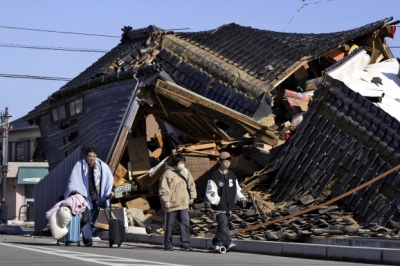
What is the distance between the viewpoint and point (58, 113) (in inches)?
964

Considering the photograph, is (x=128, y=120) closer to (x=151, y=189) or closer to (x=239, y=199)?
(x=151, y=189)

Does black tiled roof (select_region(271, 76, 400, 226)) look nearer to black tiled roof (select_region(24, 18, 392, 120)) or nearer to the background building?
black tiled roof (select_region(24, 18, 392, 120))

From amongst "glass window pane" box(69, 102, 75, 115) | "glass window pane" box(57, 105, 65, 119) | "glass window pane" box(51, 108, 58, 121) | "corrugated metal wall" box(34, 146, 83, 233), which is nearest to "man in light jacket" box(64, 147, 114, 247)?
"corrugated metal wall" box(34, 146, 83, 233)

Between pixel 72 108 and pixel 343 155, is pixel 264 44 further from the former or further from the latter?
pixel 343 155

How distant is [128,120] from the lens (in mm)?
20344

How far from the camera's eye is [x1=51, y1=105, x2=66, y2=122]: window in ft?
79.1

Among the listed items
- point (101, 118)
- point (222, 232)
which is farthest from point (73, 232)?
point (101, 118)

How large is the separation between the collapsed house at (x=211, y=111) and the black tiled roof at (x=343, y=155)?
0.04 m

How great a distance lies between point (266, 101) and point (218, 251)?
862 cm

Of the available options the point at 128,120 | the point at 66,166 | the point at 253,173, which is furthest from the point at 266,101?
the point at 66,166

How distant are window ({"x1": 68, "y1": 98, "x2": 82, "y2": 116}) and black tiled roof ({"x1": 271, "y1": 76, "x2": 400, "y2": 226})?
→ 662 cm

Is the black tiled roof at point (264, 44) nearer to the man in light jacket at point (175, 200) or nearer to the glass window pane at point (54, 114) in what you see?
the glass window pane at point (54, 114)

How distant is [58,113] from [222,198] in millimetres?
12227

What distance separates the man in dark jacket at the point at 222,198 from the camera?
1319 cm
